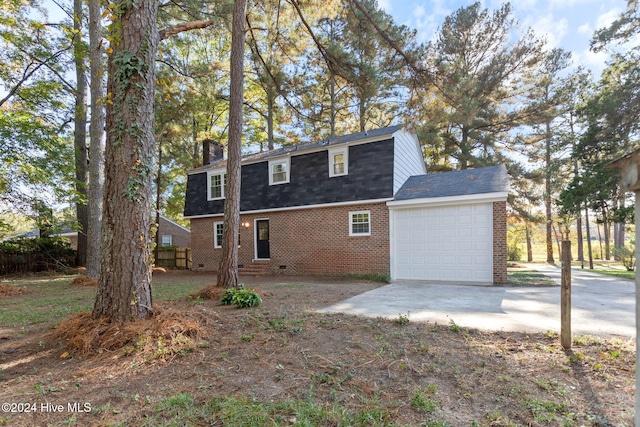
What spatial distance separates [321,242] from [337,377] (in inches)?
322

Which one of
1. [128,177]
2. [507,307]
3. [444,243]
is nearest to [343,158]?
[444,243]

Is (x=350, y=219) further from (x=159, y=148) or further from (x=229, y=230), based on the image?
(x=159, y=148)

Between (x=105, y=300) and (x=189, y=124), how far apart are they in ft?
54.2

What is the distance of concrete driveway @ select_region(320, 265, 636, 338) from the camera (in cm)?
394

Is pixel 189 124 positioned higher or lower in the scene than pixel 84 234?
higher

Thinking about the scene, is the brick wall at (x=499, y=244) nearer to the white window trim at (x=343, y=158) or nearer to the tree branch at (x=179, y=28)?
the white window trim at (x=343, y=158)

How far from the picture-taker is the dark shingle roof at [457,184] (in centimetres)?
840

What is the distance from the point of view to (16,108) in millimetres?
10430

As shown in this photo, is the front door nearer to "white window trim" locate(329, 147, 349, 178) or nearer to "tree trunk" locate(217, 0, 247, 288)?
"white window trim" locate(329, 147, 349, 178)

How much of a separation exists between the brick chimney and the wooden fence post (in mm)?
14376

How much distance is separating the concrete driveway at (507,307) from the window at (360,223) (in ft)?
10.2

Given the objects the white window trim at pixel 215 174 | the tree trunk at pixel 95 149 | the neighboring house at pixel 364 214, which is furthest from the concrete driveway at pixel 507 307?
the white window trim at pixel 215 174

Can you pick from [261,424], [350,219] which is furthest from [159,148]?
[261,424]

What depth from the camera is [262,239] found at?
40.5 feet
